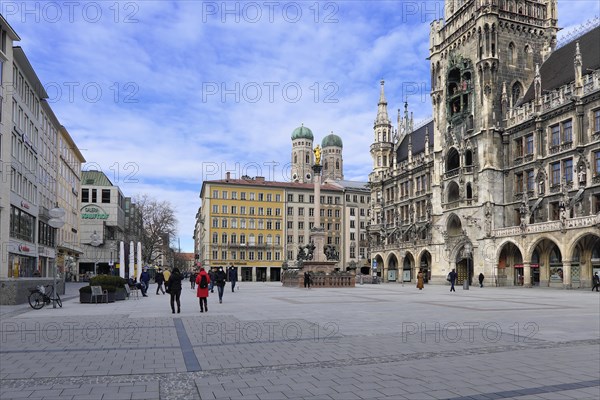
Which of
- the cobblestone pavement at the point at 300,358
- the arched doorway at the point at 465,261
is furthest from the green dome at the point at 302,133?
the cobblestone pavement at the point at 300,358

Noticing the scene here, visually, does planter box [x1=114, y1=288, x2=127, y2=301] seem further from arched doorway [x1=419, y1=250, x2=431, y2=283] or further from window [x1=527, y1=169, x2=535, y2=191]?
arched doorway [x1=419, y1=250, x2=431, y2=283]

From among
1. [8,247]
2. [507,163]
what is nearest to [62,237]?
[8,247]

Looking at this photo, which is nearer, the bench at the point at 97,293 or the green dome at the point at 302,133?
the bench at the point at 97,293

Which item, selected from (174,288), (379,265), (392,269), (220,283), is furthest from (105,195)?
(174,288)

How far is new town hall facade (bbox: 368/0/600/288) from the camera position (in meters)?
45.4

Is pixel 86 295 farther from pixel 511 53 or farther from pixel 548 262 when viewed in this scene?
pixel 511 53

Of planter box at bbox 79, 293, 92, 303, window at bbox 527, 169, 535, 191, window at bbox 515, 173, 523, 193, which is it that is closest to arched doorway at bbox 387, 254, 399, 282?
window at bbox 515, 173, 523, 193

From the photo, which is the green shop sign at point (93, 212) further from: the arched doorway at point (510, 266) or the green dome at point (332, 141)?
the green dome at point (332, 141)

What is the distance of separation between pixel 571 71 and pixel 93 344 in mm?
51414

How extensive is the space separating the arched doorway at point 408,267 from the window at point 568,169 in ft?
96.8

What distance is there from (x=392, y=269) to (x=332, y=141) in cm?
10584

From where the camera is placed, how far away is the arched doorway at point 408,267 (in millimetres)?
74875

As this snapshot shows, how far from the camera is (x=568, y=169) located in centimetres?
4750

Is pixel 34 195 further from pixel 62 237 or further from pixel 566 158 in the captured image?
pixel 566 158
